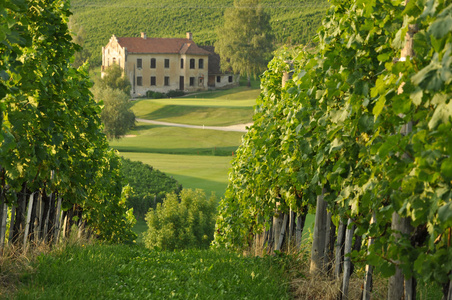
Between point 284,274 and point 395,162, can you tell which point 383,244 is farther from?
point 284,274

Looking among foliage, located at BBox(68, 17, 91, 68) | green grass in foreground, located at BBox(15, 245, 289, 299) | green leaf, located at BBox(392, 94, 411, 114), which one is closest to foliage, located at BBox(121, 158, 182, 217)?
green grass in foreground, located at BBox(15, 245, 289, 299)

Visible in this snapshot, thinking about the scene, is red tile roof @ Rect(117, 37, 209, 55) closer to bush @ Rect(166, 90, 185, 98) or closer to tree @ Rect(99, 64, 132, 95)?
bush @ Rect(166, 90, 185, 98)

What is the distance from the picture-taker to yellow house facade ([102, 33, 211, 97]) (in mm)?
69500

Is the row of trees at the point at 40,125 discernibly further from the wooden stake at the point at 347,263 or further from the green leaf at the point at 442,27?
the wooden stake at the point at 347,263

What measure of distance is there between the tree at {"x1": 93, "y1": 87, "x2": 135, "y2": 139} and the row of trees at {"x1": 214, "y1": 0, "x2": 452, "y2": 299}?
39.6 meters

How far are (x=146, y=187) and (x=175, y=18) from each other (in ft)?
323

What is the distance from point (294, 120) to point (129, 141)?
143 feet

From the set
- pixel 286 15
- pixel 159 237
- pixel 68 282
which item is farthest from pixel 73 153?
pixel 286 15

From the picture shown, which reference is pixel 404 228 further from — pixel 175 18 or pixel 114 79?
pixel 175 18

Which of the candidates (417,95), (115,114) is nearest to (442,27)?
(417,95)

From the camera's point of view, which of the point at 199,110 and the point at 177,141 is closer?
the point at 177,141

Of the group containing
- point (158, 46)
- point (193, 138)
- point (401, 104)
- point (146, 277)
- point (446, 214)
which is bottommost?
point (193, 138)

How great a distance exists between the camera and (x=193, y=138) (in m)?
48.6

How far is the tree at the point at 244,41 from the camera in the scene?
72250 millimetres
